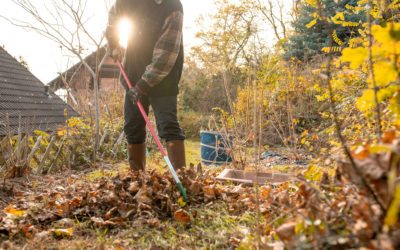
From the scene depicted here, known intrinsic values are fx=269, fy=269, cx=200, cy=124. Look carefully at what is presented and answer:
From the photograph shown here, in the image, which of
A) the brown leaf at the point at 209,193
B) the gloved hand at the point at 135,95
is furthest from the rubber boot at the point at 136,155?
the brown leaf at the point at 209,193

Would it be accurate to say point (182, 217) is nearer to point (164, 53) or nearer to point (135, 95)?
point (135, 95)

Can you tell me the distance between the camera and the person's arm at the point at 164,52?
2549 millimetres

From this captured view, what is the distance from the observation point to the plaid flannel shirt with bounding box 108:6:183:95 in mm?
2551

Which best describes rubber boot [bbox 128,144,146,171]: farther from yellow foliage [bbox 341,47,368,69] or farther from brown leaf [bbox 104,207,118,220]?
yellow foliage [bbox 341,47,368,69]

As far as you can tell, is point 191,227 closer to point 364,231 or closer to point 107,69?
point 364,231

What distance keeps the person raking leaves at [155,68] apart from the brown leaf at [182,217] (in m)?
0.86

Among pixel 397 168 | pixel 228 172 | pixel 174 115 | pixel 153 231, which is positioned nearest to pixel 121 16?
pixel 174 115

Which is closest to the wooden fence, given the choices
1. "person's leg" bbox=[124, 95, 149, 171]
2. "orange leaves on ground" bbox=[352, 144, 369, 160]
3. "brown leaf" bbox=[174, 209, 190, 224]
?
"person's leg" bbox=[124, 95, 149, 171]

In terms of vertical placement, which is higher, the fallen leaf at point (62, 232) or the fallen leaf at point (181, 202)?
the fallen leaf at point (181, 202)

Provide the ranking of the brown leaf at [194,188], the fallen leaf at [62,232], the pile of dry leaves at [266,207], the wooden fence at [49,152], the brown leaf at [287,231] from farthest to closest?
the wooden fence at [49,152]
the brown leaf at [194,188]
the fallen leaf at [62,232]
the brown leaf at [287,231]
the pile of dry leaves at [266,207]

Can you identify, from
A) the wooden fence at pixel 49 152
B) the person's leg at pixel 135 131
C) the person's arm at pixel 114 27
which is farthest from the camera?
the wooden fence at pixel 49 152

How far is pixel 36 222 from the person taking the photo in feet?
5.97

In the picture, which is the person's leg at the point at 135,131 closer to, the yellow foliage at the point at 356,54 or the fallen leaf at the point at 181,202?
the fallen leaf at the point at 181,202

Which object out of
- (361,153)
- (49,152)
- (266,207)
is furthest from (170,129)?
(49,152)
